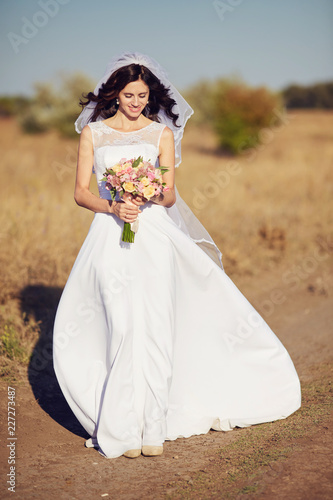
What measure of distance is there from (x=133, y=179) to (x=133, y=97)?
0.75 metres

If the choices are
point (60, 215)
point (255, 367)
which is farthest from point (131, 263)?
point (60, 215)

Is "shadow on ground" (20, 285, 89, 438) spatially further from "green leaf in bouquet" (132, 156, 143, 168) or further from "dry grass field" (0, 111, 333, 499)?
"green leaf in bouquet" (132, 156, 143, 168)

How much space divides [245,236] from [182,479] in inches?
270

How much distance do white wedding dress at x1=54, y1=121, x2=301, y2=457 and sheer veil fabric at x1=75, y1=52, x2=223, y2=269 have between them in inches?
6.7

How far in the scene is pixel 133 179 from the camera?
342cm

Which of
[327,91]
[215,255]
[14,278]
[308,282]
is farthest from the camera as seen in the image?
[327,91]

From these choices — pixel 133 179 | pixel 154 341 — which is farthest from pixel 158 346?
pixel 133 179

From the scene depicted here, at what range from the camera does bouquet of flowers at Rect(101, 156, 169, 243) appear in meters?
3.41

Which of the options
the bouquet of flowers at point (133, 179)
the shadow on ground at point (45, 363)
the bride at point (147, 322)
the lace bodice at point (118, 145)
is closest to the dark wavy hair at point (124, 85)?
the bride at point (147, 322)

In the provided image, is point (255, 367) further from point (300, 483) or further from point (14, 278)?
point (14, 278)

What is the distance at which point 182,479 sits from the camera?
3.23 metres

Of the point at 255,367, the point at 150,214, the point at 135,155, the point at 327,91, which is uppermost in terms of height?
the point at 327,91

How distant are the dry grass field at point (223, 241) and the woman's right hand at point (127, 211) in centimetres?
150

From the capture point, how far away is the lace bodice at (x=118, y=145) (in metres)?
3.77
